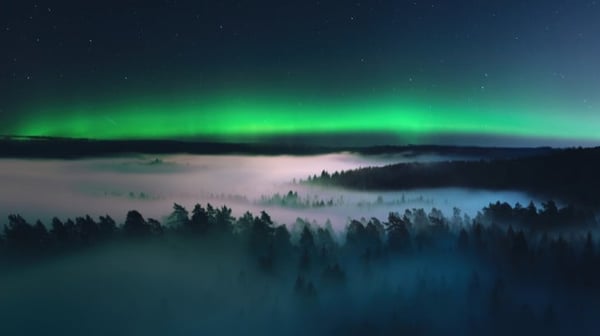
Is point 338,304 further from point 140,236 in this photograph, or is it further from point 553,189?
point 553,189

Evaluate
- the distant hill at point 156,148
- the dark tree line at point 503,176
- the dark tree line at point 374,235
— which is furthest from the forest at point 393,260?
Result: the distant hill at point 156,148

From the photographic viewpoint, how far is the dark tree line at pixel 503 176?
7977 millimetres

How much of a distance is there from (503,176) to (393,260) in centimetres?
255

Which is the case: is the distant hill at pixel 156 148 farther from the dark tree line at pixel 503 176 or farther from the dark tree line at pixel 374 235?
the dark tree line at pixel 374 235

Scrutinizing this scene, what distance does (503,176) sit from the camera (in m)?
9.16

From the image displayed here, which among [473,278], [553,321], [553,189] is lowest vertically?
[553,321]

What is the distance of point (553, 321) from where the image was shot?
8.87 meters

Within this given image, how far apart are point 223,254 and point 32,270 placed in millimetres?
2513

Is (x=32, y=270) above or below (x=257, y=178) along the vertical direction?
below

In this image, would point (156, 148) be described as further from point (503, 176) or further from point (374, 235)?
point (503, 176)

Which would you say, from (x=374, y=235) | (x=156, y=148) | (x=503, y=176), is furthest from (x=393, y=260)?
(x=156, y=148)

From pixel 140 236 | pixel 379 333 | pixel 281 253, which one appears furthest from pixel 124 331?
pixel 379 333

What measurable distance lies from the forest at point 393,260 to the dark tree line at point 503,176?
1.39ft


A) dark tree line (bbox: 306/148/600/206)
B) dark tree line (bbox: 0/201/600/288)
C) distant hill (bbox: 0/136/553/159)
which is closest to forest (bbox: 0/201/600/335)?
dark tree line (bbox: 0/201/600/288)
